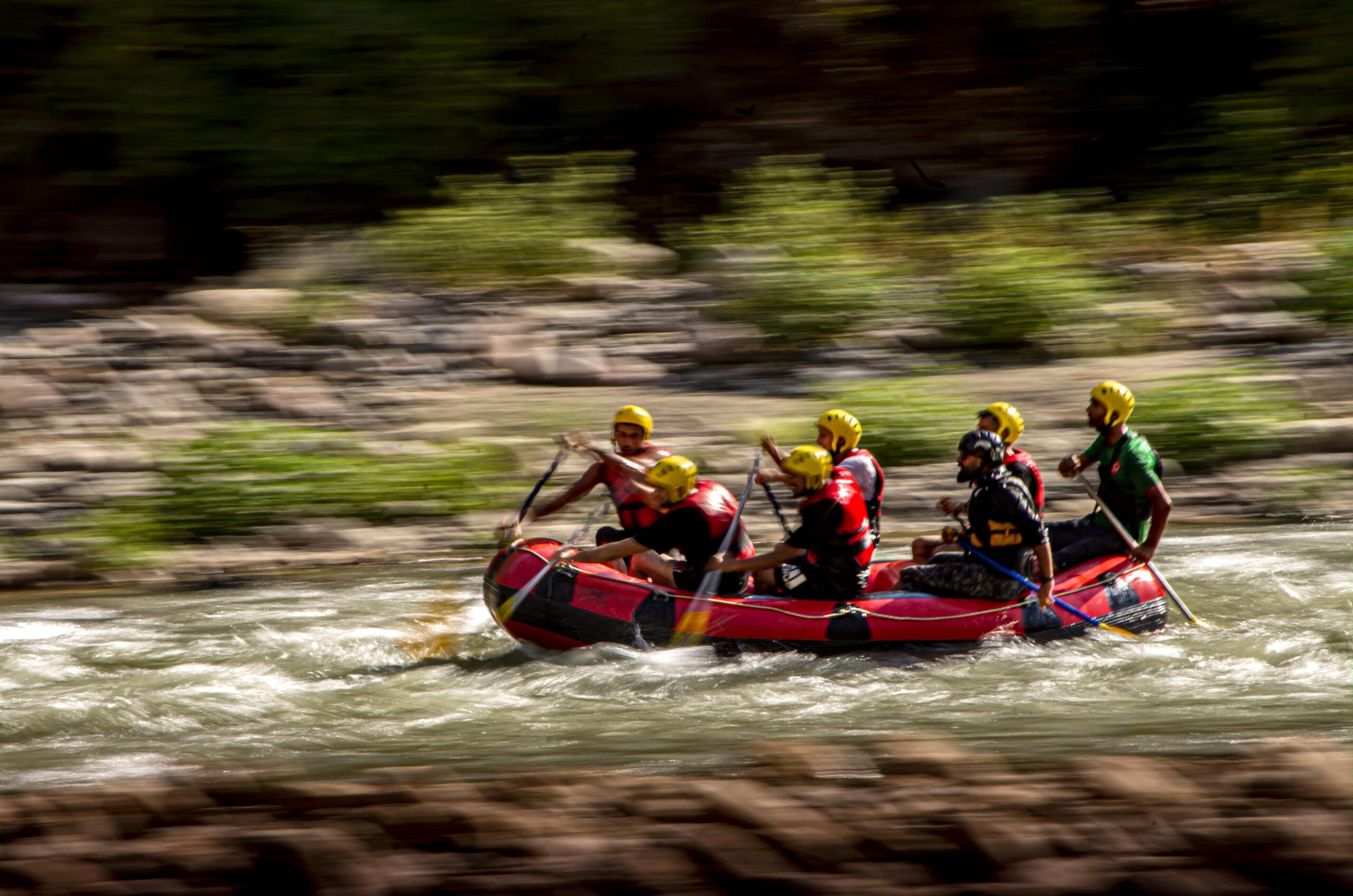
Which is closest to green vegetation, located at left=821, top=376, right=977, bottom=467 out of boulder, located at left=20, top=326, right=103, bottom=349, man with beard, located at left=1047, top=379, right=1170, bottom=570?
man with beard, located at left=1047, top=379, right=1170, bottom=570

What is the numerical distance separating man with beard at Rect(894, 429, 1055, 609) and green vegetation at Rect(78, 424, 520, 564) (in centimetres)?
543

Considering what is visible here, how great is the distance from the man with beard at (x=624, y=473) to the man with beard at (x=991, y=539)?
1.71m

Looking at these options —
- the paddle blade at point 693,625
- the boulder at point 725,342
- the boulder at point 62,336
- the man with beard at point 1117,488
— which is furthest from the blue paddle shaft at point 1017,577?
the boulder at point 62,336

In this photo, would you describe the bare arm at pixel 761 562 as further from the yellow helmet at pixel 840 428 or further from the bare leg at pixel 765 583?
the yellow helmet at pixel 840 428

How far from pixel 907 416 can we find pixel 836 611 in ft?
18.5

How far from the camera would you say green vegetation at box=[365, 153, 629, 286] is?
56.2 ft

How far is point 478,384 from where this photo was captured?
1552cm

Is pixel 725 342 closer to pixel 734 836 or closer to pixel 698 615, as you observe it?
pixel 698 615

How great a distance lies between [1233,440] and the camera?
537 inches

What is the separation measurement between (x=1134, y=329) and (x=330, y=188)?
32.8 ft

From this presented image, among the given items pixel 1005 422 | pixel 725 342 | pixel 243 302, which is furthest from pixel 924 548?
pixel 243 302

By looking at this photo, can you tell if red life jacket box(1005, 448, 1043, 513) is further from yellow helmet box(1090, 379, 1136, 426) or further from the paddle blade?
the paddle blade

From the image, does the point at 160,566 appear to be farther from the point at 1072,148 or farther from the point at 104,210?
the point at 1072,148

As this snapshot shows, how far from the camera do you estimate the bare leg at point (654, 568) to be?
30.1 ft
